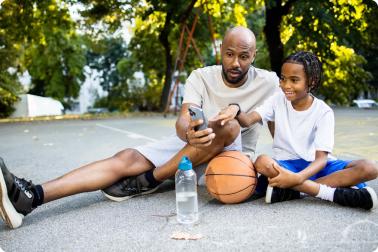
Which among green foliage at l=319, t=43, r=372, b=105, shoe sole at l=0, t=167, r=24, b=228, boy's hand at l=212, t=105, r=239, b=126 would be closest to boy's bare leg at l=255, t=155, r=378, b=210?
boy's hand at l=212, t=105, r=239, b=126

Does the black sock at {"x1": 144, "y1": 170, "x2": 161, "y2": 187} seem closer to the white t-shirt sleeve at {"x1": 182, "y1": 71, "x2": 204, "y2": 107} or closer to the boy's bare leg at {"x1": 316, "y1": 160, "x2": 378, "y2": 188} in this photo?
the white t-shirt sleeve at {"x1": 182, "y1": 71, "x2": 204, "y2": 107}

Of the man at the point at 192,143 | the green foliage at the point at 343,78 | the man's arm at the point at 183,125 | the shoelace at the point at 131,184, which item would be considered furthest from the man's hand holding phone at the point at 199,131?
the green foliage at the point at 343,78

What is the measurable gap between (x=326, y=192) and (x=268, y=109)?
81 cm

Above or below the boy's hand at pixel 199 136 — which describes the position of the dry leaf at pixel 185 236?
below

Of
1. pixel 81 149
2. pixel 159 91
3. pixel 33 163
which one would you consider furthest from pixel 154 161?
pixel 159 91

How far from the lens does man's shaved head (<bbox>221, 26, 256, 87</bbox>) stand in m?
3.35

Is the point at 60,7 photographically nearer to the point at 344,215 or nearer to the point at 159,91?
the point at 159,91

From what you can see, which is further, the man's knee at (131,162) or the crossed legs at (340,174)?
the man's knee at (131,162)

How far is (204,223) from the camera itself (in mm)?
2809

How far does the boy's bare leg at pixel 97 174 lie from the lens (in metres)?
3.02

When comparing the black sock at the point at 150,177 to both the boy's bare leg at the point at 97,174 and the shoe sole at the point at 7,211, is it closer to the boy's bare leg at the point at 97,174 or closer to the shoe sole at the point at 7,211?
the boy's bare leg at the point at 97,174

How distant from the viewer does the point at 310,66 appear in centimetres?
324

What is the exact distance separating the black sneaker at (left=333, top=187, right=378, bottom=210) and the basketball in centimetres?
62

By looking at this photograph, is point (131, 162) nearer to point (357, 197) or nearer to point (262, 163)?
point (262, 163)
